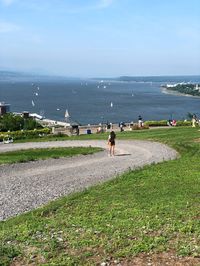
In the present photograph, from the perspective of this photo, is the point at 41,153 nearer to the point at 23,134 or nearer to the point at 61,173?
the point at 61,173

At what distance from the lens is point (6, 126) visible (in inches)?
1885

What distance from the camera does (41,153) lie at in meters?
27.2

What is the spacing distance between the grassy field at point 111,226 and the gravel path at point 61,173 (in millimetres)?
1324

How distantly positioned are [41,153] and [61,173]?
6.96m

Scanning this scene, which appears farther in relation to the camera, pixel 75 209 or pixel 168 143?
pixel 168 143

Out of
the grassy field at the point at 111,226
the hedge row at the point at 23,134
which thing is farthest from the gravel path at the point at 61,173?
the hedge row at the point at 23,134

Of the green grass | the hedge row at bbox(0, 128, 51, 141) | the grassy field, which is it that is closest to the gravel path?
the green grass

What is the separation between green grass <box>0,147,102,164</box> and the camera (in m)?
24.5

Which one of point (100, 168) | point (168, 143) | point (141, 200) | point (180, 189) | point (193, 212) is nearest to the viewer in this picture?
point (193, 212)

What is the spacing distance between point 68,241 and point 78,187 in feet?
24.4

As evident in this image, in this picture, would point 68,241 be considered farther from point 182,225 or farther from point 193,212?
point 193,212

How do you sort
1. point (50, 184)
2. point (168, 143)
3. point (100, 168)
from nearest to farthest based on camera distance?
point (50, 184) < point (100, 168) < point (168, 143)

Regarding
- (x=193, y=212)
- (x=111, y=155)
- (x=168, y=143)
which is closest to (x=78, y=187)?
(x=193, y=212)

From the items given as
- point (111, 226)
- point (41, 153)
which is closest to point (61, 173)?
point (41, 153)
